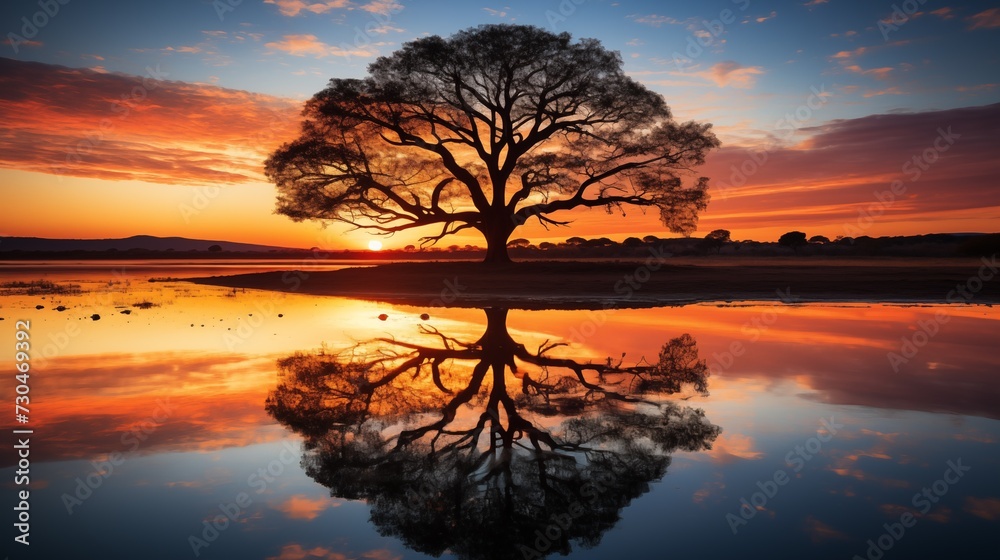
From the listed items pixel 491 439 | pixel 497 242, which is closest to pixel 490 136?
pixel 497 242

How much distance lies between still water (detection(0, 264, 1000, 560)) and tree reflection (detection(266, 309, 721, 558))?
1.0 inches

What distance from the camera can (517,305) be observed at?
18938 millimetres

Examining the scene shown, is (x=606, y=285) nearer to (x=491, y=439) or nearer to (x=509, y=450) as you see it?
(x=491, y=439)

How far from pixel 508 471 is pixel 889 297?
21781 millimetres

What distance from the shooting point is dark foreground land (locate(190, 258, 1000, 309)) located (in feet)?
69.6

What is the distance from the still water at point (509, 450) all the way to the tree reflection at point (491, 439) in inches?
1.0

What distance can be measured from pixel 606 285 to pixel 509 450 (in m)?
21.0

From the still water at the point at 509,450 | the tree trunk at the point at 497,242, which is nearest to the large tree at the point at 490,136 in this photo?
the tree trunk at the point at 497,242

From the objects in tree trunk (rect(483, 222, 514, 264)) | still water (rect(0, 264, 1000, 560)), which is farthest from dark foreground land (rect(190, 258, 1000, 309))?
still water (rect(0, 264, 1000, 560))

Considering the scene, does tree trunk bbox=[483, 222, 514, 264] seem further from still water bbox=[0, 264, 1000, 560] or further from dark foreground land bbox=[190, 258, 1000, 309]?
still water bbox=[0, 264, 1000, 560]

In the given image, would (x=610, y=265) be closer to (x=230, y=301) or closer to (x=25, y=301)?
(x=230, y=301)

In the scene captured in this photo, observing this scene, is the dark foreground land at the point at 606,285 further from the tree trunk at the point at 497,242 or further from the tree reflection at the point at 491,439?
the tree reflection at the point at 491,439

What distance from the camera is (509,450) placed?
16.5ft

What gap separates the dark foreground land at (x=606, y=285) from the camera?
21219 mm
